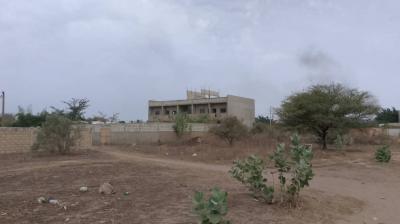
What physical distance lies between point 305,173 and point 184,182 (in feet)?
15.1

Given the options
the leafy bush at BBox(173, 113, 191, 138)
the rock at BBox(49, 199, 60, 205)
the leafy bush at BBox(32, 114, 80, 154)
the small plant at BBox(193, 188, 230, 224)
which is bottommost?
the rock at BBox(49, 199, 60, 205)

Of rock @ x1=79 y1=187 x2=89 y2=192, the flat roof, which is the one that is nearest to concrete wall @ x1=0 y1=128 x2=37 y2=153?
rock @ x1=79 y1=187 x2=89 y2=192

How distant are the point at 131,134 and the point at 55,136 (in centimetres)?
2150

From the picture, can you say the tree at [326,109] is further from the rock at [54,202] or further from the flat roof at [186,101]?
the flat roof at [186,101]

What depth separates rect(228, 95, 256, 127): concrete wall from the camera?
296 feet

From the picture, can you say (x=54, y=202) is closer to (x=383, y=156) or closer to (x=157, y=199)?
(x=157, y=199)

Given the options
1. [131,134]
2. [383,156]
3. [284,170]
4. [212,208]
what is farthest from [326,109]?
[212,208]

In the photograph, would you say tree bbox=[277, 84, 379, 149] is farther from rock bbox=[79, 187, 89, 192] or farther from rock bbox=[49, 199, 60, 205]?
rock bbox=[49, 199, 60, 205]

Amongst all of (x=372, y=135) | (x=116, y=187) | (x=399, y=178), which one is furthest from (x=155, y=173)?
(x=372, y=135)

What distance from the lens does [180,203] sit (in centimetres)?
966

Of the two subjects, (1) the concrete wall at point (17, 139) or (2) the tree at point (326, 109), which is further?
(2) the tree at point (326, 109)

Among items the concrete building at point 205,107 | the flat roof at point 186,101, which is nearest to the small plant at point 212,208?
the concrete building at point 205,107

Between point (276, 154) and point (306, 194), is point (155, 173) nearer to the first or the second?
point (306, 194)

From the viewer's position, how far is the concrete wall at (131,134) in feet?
150
